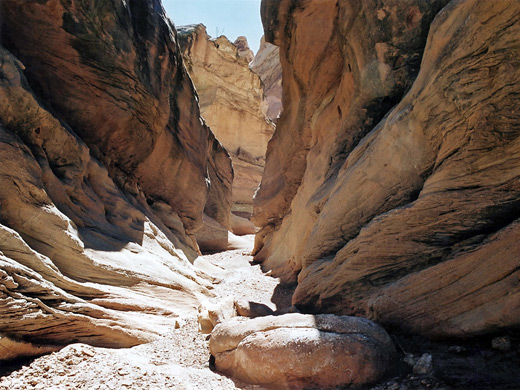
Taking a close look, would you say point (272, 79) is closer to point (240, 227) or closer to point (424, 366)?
point (240, 227)

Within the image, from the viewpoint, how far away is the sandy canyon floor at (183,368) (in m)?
3.02

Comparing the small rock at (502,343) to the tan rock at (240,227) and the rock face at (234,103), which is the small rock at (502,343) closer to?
the tan rock at (240,227)

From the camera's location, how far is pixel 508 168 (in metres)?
3.70

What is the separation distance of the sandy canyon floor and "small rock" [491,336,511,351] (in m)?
0.02

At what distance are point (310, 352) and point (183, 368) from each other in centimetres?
162


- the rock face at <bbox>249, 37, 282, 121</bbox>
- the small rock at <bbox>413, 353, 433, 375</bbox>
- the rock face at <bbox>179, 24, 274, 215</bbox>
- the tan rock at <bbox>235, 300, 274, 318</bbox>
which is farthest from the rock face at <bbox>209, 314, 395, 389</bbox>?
the rock face at <bbox>249, 37, 282, 121</bbox>

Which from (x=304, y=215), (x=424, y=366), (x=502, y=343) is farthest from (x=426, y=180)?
(x=304, y=215)

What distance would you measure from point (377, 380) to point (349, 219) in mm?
2831

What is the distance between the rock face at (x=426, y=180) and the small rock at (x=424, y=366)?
1.60ft

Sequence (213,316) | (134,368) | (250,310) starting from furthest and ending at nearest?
(250,310) → (213,316) → (134,368)

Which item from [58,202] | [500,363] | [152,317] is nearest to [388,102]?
[500,363]

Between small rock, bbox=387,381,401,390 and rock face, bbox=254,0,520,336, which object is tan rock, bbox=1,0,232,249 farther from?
small rock, bbox=387,381,401,390

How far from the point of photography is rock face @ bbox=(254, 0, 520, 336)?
3.62m

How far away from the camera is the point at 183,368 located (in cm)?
418
